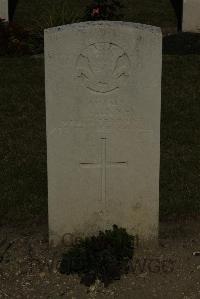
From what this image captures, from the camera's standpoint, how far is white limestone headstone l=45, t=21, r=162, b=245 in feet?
16.3

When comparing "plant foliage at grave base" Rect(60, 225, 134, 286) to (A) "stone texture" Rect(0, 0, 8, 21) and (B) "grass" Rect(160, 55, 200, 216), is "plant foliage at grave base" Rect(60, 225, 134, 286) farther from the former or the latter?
(A) "stone texture" Rect(0, 0, 8, 21)

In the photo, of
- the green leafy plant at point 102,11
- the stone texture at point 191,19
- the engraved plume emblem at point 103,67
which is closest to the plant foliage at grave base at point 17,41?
the green leafy plant at point 102,11

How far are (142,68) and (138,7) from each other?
1246cm

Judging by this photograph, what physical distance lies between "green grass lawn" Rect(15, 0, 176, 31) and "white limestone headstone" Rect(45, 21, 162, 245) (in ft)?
28.3

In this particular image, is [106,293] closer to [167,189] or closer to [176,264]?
[176,264]

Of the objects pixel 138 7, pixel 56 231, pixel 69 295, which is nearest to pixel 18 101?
pixel 56 231

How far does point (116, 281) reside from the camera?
5.08 m

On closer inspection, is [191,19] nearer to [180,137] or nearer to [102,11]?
[102,11]

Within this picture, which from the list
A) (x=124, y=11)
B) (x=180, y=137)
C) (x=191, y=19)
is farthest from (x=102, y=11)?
(x=180, y=137)

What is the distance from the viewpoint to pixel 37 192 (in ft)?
22.4

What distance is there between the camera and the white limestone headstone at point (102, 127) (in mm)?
4965

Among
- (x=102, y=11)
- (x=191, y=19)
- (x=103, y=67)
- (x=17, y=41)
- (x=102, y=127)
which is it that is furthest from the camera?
(x=191, y=19)

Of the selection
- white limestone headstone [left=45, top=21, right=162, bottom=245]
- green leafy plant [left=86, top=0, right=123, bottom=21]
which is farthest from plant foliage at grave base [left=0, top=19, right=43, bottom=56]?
white limestone headstone [left=45, top=21, right=162, bottom=245]

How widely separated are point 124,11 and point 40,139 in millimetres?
8662
